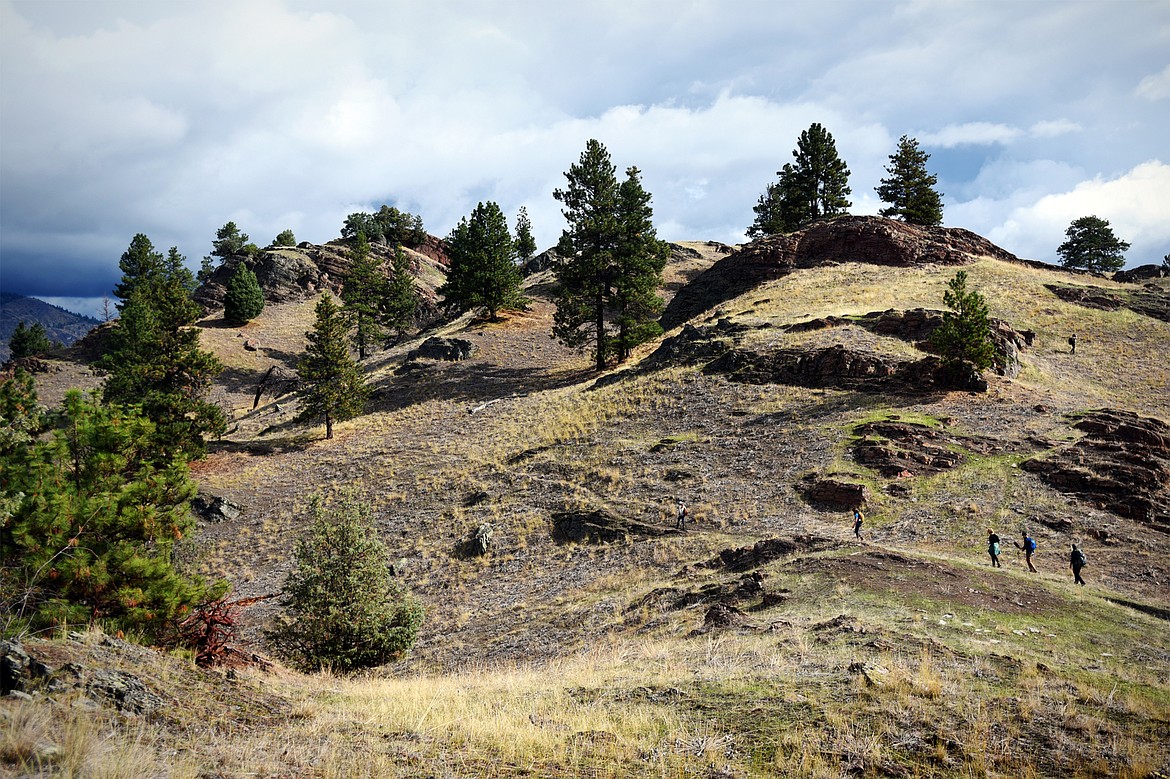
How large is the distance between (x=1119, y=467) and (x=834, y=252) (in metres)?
40.0

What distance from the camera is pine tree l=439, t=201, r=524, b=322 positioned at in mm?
60062

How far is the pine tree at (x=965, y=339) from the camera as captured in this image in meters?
30.5

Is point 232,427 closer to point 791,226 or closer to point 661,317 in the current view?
point 661,317

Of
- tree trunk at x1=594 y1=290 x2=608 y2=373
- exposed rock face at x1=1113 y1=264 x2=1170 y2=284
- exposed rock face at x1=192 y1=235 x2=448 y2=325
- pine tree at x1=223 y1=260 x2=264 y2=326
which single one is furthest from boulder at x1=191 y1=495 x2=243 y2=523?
exposed rock face at x1=1113 y1=264 x2=1170 y2=284

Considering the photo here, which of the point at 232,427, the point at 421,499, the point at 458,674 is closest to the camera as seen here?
the point at 458,674

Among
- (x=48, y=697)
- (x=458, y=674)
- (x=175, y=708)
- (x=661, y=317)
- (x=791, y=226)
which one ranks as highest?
(x=791, y=226)

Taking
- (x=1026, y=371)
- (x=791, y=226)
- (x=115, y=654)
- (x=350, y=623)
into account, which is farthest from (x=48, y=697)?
(x=791, y=226)

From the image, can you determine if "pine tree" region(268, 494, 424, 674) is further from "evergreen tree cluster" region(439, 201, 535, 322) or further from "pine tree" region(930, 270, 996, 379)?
"evergreen tree cluster" region(439, 201, 535, 322)

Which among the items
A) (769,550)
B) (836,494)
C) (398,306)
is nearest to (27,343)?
(398,306)

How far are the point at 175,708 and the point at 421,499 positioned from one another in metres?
27.6

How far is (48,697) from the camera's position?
6332 millimetres

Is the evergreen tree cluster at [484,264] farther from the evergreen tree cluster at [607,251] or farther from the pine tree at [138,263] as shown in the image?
the pine tree at [138,263]

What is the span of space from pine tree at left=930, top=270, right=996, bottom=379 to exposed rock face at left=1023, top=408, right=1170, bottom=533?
5461 millimetres

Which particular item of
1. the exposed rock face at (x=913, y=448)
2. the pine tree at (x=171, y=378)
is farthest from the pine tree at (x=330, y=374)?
the exposed rock face at (x=913, y=448)
